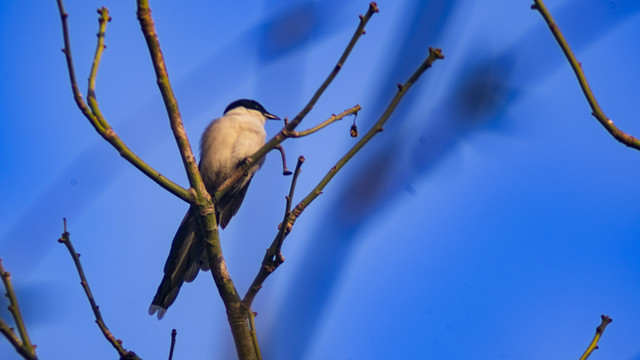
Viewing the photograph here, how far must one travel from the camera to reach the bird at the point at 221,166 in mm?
3908

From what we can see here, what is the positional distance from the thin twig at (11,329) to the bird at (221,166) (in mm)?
1682

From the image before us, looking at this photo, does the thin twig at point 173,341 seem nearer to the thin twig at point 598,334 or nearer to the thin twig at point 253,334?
the thin twig at point 253,334

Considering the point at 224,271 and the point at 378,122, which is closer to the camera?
the point at 378,122

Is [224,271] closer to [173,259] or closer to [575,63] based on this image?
[173,259]

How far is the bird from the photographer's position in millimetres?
3908

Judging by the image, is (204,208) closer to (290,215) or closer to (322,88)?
(290,215)

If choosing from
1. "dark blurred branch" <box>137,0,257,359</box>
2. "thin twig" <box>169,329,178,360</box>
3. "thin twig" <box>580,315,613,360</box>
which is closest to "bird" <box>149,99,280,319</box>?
"dark blurred branch" <box>137,0,257,359</box>

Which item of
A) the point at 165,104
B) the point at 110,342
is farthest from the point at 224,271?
the point at 165,104

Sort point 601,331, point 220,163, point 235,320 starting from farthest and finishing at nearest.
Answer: point 220,163 → point 235,320 → point 601,331

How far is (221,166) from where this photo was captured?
5211 mm

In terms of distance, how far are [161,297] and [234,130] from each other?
203 cm

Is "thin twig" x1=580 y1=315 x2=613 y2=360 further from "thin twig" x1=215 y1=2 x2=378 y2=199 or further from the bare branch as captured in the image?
the bare branch

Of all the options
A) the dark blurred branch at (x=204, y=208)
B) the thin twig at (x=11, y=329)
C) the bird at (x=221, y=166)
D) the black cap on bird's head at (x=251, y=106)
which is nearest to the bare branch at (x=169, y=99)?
the dark blurred branch at (x=204, y=208)

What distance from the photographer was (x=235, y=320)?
2.54m
